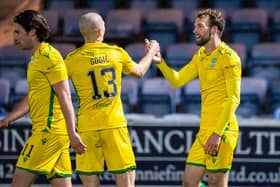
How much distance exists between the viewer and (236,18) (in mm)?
13773

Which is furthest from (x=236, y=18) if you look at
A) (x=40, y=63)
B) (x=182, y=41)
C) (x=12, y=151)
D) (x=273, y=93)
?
(x=40, y=63)

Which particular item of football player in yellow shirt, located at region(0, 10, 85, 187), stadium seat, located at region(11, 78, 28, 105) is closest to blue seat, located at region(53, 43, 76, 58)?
stadium seat, located at region(11, 78, 28, 105)

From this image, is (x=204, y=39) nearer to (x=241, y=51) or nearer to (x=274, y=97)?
(x=274, y=97)

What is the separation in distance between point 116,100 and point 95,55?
391mm

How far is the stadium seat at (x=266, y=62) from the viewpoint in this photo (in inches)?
500

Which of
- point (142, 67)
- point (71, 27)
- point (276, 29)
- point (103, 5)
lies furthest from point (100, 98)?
point (103, 5)

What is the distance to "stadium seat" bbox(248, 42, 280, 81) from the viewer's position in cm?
1271

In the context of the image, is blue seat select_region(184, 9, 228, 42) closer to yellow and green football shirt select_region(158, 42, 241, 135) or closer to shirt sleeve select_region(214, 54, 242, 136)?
yellow and green football shirt select_region(158, 42, 241, 135)

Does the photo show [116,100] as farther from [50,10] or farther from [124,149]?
[50,10]

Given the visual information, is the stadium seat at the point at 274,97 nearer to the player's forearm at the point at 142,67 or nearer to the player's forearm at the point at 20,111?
the player's forearm at the point at 142,67

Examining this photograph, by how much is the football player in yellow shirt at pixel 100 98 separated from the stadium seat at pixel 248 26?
6.01 m

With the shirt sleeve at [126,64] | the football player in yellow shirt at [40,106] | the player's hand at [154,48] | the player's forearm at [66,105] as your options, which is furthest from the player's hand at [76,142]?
the player's hand at [154,48]

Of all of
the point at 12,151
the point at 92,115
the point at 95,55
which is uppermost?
the point at 95,55

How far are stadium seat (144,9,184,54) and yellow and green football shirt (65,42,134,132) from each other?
6.03 metres
